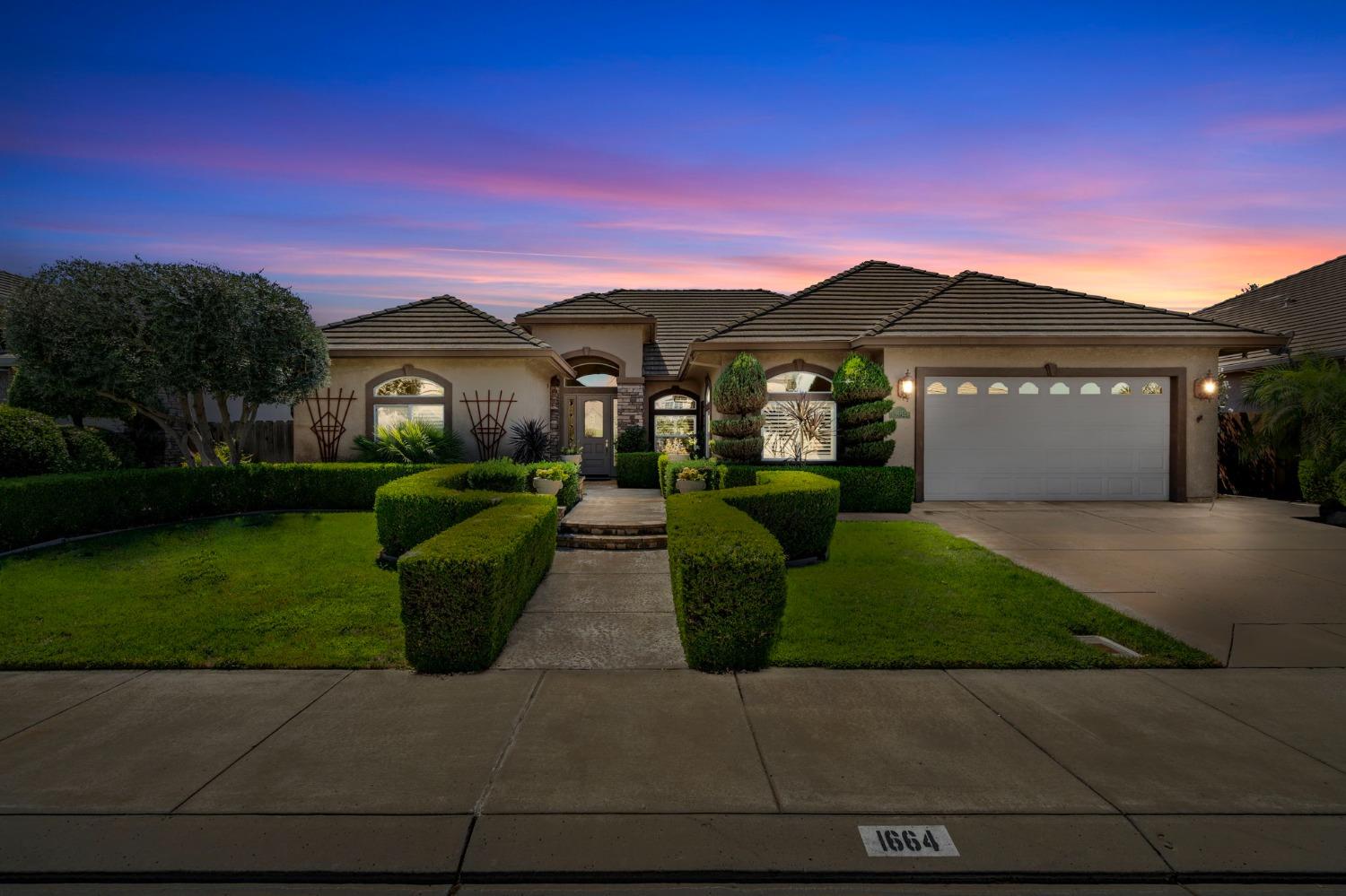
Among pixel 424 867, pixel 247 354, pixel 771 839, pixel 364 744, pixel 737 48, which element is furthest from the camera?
pixel 247 354

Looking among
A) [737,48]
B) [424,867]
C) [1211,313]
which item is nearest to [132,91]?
[737,48]

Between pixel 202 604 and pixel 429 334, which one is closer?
pixel 202 604

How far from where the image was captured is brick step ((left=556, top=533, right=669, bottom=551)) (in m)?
9.66

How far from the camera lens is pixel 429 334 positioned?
15219mm

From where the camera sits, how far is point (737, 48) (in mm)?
10461

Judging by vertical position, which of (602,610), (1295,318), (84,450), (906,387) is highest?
(1295,318)

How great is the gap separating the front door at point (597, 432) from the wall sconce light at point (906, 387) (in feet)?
31.5

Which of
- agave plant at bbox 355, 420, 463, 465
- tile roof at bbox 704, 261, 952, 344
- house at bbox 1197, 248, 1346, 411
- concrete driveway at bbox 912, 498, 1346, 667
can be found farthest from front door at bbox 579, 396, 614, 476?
house at bbox 1197, 248, 1346, 411

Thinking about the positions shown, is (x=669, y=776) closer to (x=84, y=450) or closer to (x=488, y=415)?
(x=488, y=415)

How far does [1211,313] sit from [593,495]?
24.6 metres

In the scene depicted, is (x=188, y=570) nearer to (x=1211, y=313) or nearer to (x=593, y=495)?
(x=593, y=495)

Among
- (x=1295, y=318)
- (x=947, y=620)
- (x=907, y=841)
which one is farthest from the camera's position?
(x=1295, y=318)

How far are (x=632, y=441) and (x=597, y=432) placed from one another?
2170mm

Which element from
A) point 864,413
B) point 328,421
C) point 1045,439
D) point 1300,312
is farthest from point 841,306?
point 1300,312
